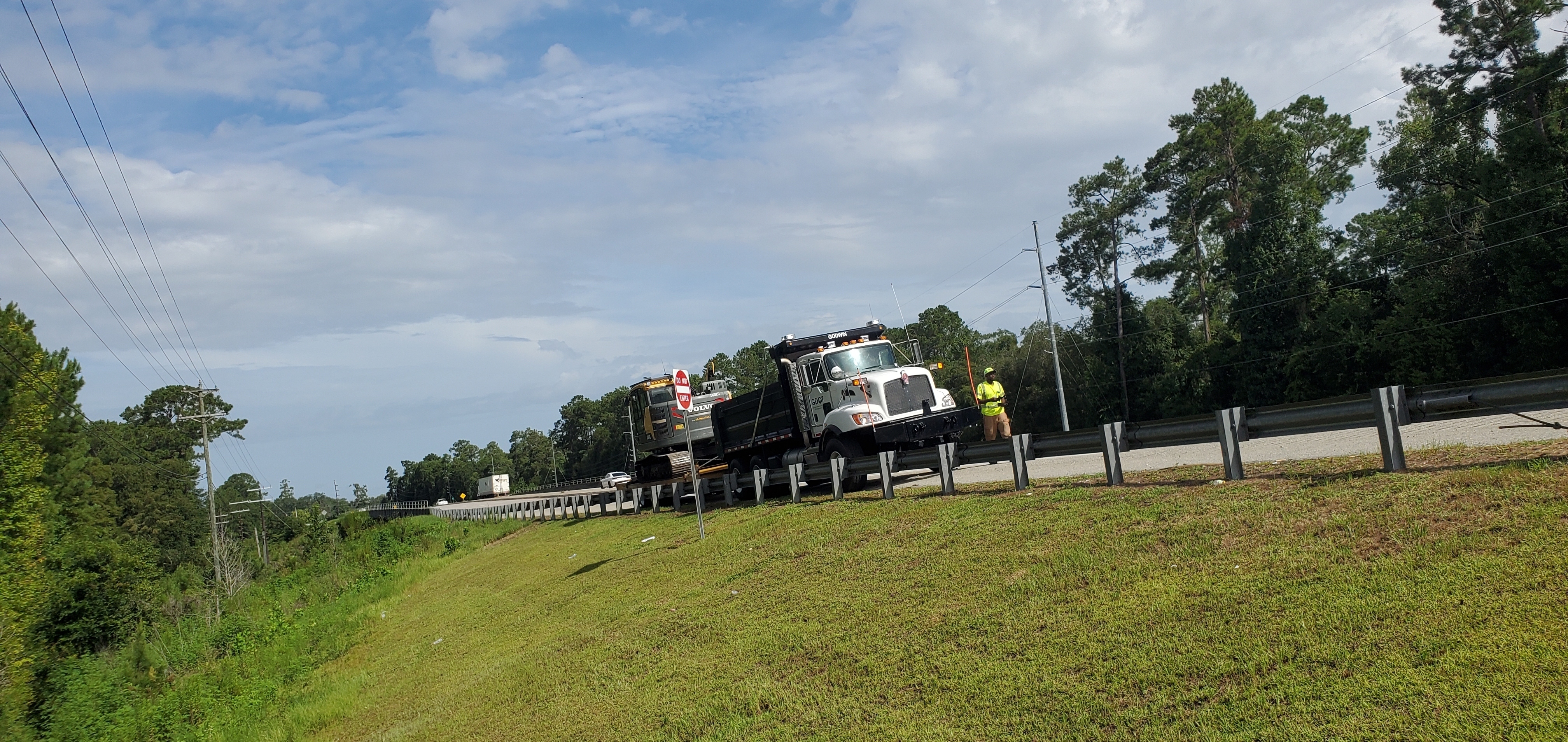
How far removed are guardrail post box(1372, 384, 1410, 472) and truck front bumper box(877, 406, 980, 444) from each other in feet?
33.3

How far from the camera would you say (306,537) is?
276 feet

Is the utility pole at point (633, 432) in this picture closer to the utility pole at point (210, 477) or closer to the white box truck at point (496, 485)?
the utility pole at point (210, 477)

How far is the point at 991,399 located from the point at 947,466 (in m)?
6.16

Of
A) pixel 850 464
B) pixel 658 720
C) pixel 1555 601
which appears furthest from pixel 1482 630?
pixel 850 464

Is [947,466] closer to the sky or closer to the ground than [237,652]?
closer to the sky

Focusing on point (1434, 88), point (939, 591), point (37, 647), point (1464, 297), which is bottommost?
point (37, 647)

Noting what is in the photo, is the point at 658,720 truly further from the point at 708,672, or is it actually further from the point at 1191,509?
the point at 1191,509

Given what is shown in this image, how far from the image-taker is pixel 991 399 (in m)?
19.5

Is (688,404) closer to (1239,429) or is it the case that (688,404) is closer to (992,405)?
(992,405)

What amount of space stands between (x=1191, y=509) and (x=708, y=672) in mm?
4566

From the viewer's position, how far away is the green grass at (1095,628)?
5.08 metres

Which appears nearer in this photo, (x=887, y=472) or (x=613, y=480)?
(x=887, y=472)

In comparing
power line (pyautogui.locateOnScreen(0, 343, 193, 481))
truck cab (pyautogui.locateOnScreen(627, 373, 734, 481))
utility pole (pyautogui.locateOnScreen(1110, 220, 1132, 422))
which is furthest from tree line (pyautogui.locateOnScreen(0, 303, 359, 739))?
utility pole (pyautogui.locateOnScreen(1110, 220, 1132, 422))

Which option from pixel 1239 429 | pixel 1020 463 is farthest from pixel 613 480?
pixel 1239 429
